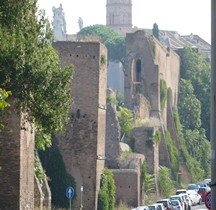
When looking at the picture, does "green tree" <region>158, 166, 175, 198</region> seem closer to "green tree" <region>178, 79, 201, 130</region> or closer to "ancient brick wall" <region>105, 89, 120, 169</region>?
"ancient brick wall" <region>105, 89, 120, 169</region>

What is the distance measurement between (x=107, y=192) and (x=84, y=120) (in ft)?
11.8

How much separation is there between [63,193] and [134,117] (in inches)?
867

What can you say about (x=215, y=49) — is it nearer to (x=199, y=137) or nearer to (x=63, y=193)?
(x=63, y=193)

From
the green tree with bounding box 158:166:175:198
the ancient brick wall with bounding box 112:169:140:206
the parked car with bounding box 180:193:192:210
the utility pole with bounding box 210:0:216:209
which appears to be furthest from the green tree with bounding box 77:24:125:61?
the utility pole with bounding box 210:0:216:209

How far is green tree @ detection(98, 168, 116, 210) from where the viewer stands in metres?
49.9

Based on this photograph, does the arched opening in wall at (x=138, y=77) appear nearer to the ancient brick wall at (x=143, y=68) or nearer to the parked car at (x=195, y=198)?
the ancient brick wall at (x=143, y=68)

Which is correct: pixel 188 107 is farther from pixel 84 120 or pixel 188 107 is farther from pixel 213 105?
pixel 213 105

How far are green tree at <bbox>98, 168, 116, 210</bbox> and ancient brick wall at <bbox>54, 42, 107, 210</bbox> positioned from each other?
0.58m

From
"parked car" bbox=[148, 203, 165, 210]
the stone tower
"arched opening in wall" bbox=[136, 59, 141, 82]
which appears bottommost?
"parked car" bbox=[148, 203, 165, 210]

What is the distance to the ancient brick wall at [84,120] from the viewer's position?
4869 centimetres

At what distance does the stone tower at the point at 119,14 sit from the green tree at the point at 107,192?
129 m

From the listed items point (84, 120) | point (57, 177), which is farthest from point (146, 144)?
point (57, 177)

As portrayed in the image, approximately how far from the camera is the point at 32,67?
29203mm

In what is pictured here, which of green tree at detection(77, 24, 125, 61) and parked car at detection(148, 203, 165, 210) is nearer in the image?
parked car at detection(148, 203, 165, 210)
